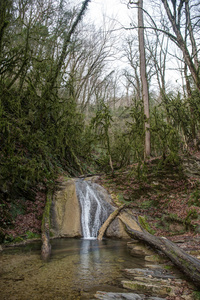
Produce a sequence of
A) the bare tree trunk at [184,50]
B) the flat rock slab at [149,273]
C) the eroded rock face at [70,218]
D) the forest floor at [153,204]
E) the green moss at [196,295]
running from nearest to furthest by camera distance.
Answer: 1. the green moss at [196,295]
2. the flat rock slab at [149,273]
3. the bare tree trunk at [184,50]
4. the forest floor at [153,204]
5. the eroded rock face at [70,218]

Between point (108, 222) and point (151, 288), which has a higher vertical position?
point (151, 288)

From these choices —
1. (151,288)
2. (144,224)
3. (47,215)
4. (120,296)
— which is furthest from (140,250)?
(47,215)

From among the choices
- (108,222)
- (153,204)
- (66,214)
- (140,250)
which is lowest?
(140,250)

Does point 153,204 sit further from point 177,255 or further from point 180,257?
point 180,257

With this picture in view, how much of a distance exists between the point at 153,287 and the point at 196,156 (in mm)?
8336

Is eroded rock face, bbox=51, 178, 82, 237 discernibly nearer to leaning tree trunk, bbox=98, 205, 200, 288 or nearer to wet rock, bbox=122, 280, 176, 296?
leaning tree trunk, bbox=98, 205, 200, 288

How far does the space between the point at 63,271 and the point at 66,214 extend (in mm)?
4110

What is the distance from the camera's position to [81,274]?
11.5ft

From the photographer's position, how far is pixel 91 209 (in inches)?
318

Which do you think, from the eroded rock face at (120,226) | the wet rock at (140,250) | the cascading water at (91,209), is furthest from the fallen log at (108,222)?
the wet rock at (140,250)

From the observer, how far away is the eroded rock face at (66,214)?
23.6ft

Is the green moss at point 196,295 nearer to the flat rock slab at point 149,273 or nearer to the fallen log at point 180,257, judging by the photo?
the fallen log at point 180,257

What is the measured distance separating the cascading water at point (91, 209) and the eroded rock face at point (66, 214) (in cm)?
19

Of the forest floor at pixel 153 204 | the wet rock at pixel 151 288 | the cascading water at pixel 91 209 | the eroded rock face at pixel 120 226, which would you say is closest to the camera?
the wet rock at pixel 151 288
